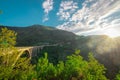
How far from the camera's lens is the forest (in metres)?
20.3

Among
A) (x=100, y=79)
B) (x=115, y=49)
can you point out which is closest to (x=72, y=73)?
(x=100, y=79)

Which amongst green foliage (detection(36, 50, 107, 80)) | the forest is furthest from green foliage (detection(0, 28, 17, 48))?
green foliage (detection(36, 50, 107, 80))

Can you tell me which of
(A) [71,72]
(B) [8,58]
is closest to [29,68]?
(B) [8,58]

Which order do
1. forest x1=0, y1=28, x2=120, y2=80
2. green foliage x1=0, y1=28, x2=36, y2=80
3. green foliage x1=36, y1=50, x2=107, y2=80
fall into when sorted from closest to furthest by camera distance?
green foliage x1=0, y1=28, x2=36, y2=80 < forest x1=0, y1=28, x2=120, y2=80 < green foliage x1=36, y1=50, x2=107, y2=80

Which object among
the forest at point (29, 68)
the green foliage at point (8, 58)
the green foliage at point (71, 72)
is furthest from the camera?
the green foliage at point (71, 72)

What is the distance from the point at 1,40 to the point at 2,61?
2.12 m

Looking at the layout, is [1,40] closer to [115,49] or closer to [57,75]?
[57,75]

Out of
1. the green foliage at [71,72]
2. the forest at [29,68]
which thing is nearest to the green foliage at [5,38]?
the forest at [29,68]

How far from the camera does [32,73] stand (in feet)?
74.7

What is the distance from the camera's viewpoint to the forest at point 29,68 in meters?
20.3

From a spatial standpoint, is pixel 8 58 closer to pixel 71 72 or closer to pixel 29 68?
pixel 29 68

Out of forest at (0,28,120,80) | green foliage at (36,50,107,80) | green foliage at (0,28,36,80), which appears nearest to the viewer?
green foliage at (0,28,36,80)

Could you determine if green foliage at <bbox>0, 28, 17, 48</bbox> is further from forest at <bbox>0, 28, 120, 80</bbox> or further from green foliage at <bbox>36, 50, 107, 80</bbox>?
green foliage at <bbox>36, 50, 107, 80</bbox>

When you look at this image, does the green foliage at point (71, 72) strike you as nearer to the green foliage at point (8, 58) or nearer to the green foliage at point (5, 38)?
the green foliage at point (8, 58)
